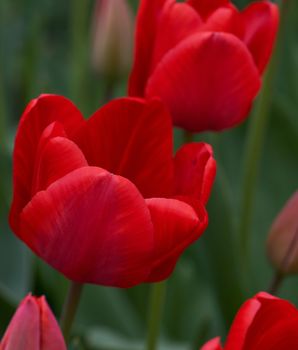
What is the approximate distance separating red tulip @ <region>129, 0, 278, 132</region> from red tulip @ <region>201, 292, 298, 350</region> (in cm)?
22

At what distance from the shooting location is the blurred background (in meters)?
0.95

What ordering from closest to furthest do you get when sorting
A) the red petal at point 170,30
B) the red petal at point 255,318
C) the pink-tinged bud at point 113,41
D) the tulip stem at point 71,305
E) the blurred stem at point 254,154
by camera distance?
the red petal at point 255,318 → the tulip stem at point 71,305 → the red petal at point 170,30 → the blurred stem at point 254,154 → the pink-tinged bud at point 113,41

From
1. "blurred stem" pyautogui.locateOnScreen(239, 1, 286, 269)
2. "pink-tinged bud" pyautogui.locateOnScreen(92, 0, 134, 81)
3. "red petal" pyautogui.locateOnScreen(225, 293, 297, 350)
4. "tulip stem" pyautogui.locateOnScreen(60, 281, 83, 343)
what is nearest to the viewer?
"red petal" pyautogui.locateOnScreen(225, 293, 297, 350)

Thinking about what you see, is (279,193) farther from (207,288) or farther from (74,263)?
(74,263)

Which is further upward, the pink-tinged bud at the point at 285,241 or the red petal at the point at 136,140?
the red petal at the point at 136,140

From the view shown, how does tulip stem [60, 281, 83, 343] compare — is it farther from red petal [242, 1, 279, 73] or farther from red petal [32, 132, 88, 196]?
red petal [242, 1, 279, 73]

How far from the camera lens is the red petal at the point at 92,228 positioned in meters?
0.55

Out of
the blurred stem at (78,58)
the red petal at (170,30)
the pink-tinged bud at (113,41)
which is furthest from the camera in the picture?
the blurred stem at (78,58)

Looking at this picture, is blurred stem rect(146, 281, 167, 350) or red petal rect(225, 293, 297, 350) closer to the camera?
red petal rect(225, 293, 297, 350)

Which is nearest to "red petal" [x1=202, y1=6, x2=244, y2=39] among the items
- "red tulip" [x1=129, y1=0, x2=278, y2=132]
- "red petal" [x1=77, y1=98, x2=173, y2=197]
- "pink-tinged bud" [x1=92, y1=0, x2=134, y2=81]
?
"red tulip" [x1=129, y1=0, x2=278, y2=132]

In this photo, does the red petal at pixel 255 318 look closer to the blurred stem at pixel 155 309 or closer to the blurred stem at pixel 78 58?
the blurred stem at pixel 155 309

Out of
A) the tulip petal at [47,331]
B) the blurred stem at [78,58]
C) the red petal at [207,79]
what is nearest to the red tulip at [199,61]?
the red petal at [207,79]

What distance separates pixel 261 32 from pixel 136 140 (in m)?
0.17

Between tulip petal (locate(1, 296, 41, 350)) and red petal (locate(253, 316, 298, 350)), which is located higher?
tulip petal (locate(1, 296, 41, 350))
